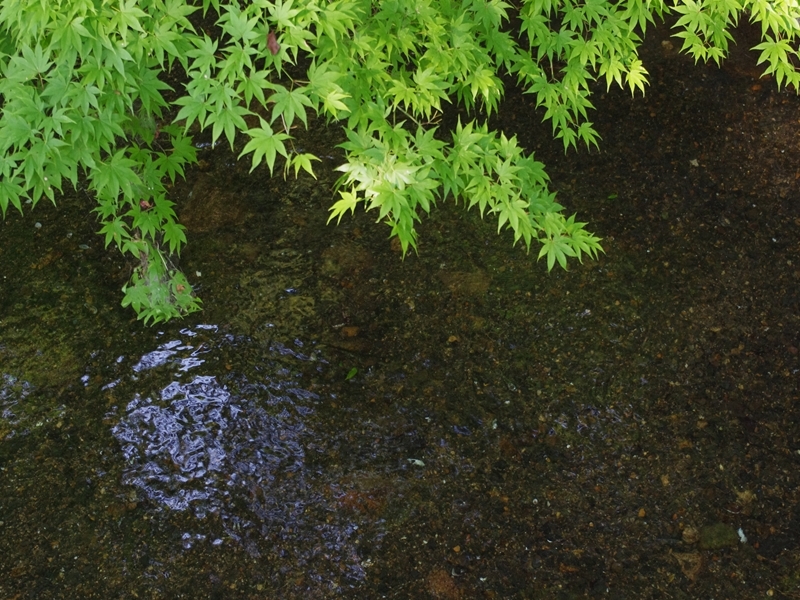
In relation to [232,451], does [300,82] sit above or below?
above

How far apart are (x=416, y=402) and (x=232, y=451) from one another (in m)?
Result: 0.80

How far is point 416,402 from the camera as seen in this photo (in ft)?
10.3

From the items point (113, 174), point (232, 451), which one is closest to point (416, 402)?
point (232, 451)

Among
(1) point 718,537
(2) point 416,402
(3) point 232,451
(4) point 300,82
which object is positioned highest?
(4) point 300,82

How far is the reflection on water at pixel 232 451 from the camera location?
274 cm

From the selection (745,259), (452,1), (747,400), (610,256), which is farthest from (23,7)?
(745,259)

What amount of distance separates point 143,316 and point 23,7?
5.75ft

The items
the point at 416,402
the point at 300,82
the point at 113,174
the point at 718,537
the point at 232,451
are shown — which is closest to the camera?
the point at 300,82

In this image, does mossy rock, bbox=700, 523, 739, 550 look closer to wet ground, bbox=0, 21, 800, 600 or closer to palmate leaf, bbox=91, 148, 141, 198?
wet ground, bbox=0, 21, 800, 600

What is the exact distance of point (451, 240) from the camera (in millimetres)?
3777

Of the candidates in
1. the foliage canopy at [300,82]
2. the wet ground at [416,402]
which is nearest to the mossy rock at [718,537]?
the wet ground at [416,402]

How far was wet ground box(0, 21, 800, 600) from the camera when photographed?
270 centimetres

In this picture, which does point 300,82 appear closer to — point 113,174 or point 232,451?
point 113,174

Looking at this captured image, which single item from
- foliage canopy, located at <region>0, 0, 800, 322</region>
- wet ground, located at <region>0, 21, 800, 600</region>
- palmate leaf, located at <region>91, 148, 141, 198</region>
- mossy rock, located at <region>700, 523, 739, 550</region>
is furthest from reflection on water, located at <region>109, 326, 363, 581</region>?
mossy rock, located at <region>700, 523, 739, 550</region>
